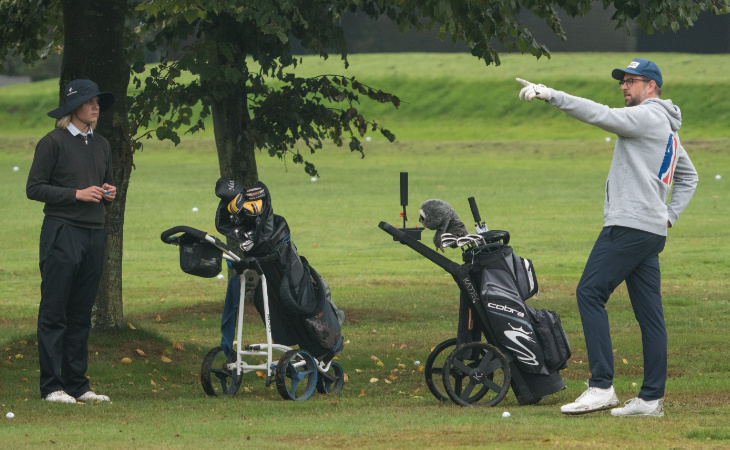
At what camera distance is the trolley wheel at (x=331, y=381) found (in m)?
7.94

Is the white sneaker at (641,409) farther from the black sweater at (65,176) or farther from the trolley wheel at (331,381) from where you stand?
the black sweater at (65,176)

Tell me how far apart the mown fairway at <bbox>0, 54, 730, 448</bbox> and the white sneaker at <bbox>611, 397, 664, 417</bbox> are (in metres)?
0.08

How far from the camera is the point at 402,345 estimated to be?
10.5 metres

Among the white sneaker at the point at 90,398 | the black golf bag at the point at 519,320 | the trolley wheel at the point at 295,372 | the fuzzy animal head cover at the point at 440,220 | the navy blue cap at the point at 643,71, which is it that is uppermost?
the navy blue cap at the point at 643,71

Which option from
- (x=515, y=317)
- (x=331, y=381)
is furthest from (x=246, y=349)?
(x=515, y=317)

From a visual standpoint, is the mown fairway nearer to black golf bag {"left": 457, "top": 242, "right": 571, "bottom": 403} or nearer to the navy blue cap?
black golf bag {"left": 457, "top": 242, "right": 571, "bottom": 403}

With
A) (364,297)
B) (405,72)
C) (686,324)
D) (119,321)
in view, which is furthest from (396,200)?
(405,72)

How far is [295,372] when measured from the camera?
7.60 metres

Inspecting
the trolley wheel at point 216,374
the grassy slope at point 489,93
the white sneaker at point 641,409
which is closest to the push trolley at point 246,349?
the trolley wheel at point 216,374

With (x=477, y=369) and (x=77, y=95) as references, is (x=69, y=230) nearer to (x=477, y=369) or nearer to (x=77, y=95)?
(x=77, y=95)

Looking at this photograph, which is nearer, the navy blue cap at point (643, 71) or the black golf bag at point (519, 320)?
the navy blue cap at point (643, 71)

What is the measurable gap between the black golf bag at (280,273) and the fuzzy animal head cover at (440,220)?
88cm

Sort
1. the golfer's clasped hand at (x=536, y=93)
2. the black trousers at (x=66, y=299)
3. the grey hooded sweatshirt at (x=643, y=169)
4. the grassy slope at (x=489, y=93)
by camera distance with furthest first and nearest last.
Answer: the grassy slope at (x=489, y=93) < the black trousers at (x=66, y=299) < the grey hooded sweatshirt at (x=643, y=169) < the golfer's clasped hand at (x=536, y=93)

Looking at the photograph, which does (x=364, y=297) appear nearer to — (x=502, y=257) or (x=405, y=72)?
(x=502, y=257)
